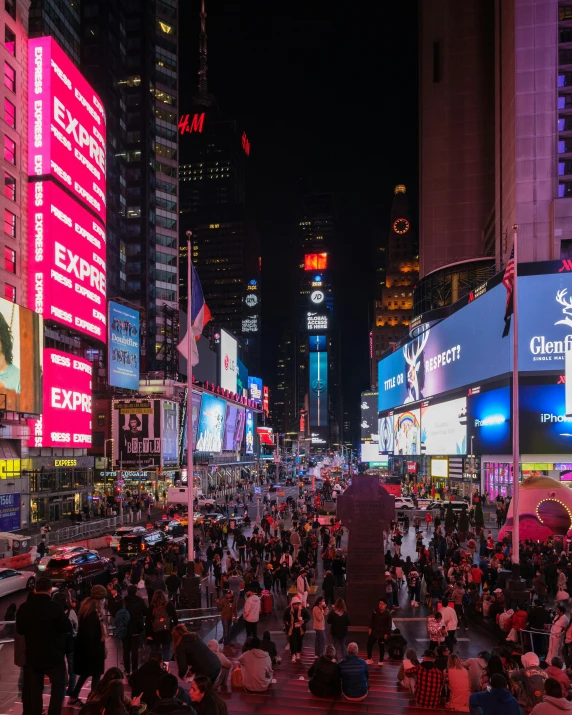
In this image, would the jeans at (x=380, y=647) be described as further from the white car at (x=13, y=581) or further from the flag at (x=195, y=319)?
the white car at (x=13, y=581)

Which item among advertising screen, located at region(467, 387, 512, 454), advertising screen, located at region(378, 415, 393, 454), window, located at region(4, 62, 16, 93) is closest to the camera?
window, located at region(4, 62, 16, 93)

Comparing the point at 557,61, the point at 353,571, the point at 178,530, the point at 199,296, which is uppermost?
the point at 557,61

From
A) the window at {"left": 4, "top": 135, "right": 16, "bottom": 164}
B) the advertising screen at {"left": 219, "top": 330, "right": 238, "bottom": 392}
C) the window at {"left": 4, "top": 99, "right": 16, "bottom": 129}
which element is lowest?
the advertising screen at {"left": 219, "top": 330, "right": 238, "bottom": 392}

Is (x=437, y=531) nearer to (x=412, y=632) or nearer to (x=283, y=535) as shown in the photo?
(x=283, y=535)

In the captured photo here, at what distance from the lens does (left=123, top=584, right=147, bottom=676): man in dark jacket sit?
40.7 feet

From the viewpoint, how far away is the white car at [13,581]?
909 inches

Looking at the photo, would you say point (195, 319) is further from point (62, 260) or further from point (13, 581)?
point (62, 260)

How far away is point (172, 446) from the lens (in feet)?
249

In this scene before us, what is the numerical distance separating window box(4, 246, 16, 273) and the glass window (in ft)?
11.5

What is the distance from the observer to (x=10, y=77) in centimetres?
4556

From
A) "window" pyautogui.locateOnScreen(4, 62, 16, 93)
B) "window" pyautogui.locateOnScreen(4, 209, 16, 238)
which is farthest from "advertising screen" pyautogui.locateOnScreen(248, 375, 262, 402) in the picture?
"window" pyautogui.locateOnScreen(4, 62, 16, 93)

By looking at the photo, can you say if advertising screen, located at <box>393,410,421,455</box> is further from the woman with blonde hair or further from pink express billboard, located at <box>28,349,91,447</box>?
the woman with blonde hair

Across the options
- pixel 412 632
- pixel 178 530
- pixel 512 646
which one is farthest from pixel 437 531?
pixel 512 646

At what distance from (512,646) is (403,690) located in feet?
6.91
